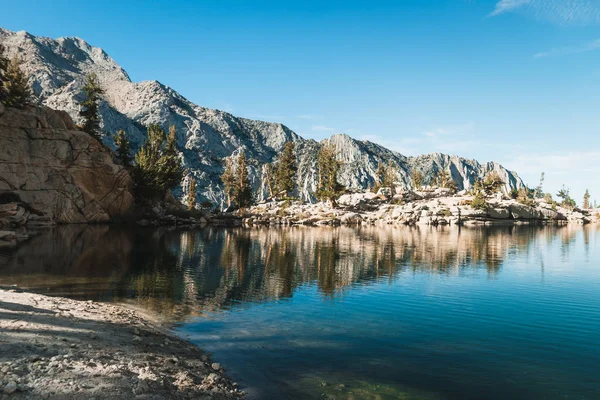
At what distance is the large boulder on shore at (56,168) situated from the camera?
3044 inches

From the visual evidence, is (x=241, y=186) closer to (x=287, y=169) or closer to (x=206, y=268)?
(x=287, y=169)

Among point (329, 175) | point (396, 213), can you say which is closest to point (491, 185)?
point (396, 213)

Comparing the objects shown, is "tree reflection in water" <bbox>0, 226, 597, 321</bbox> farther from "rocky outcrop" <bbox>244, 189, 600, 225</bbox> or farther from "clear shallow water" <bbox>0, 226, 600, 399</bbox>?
"rocky outcrop" <bbox>244, 189, 600, 225</bbox>

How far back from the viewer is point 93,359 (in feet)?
37.9

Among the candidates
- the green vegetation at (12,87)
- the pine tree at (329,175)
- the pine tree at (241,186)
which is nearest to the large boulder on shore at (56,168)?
the green vegetation at (12,87)

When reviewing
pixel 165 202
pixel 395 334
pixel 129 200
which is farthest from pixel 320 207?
pixel 395 334

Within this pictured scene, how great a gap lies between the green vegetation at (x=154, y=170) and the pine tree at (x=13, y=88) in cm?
2955

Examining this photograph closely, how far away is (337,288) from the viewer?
3058 centimetres

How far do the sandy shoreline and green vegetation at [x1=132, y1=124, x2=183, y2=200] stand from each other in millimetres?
91173

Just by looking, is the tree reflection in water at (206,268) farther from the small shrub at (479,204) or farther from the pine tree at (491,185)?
the pine tree at (491,185)

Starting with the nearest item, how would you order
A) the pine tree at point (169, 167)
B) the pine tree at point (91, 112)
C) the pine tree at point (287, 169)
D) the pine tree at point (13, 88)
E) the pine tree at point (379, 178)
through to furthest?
the pine tree at point (13, 88) → the pine tree at point (91, 112) → the pine tree at point (169, 167) → the pine tree at point (287, 169) → the pine tree at point (379, 178)

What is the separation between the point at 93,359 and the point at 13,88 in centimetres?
9404

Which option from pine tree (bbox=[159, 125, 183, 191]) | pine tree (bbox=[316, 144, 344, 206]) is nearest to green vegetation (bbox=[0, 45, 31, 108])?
pine tree (bbox=[159, 125, 183, 191])

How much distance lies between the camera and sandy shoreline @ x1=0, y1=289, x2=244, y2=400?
940cm
